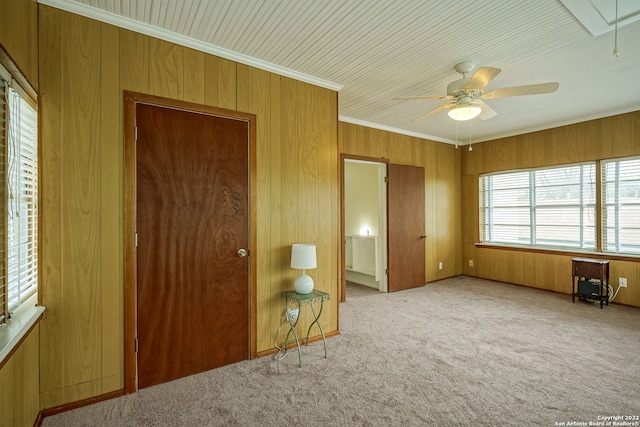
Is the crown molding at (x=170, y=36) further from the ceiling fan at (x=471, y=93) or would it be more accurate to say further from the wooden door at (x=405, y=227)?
the wooden door at (x=405, y=227)

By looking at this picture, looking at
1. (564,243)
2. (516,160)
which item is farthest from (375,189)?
(564,243)

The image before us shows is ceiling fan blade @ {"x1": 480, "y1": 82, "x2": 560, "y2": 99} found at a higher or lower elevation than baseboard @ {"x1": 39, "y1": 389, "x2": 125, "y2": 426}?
higher

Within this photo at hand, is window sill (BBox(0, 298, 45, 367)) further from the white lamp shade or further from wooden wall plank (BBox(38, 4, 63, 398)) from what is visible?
the white lamp shade

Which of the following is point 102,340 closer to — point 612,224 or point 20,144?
point 20,144

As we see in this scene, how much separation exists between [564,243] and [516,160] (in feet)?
5.13

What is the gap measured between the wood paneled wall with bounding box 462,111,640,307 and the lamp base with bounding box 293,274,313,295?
4.39 m

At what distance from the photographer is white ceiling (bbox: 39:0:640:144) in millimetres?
2102

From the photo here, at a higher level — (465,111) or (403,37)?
(403,37)

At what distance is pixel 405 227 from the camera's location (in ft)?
17.2

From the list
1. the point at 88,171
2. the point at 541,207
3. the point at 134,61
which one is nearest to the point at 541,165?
the point at 541,207

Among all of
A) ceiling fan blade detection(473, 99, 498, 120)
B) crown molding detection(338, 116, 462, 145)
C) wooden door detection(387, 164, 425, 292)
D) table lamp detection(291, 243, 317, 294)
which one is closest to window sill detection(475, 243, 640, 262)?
wooden door detection(387, 164, 425, 292)

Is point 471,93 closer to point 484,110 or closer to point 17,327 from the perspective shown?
Answer: point 484,110

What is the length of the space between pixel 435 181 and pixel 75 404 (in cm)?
569

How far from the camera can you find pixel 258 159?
283 cm
